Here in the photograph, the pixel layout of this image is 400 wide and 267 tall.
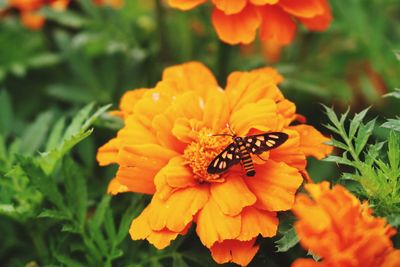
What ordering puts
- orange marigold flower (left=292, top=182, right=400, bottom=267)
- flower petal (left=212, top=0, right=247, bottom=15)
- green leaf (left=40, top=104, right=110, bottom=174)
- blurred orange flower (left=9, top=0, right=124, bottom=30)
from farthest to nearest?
blurred orange flower (left=9, top=0, right=124, bottom=30) < flower petal (left=212, top=0, right=247, bottom=15) < green leaf (left=40, top=104, right=110, bottom=174) < orange marigold flower (left=292, top=182, right=400, bottom=267)

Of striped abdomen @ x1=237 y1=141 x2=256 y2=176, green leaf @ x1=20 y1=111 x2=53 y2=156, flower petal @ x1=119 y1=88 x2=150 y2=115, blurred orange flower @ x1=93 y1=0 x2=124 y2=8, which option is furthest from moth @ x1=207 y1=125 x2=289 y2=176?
blurred orange flower @ x1=93 y1=0 x2=124 y2=8

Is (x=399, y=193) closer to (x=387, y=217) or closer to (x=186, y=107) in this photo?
(x=387, y=217)

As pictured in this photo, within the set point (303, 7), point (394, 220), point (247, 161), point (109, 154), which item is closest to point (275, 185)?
point (247, 161)

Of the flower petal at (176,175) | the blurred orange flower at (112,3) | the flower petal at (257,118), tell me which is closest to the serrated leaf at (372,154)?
the flower petal at (257,118)

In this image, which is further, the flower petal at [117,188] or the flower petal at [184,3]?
the flower petal at [184,3]

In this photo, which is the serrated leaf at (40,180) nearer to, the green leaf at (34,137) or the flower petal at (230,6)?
the green leaf at (34,137)

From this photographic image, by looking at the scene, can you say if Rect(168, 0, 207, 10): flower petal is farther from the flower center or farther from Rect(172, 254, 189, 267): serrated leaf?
Rect(172, 254, 189, 267): serrated leaf

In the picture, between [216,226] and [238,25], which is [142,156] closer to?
[216,226]
